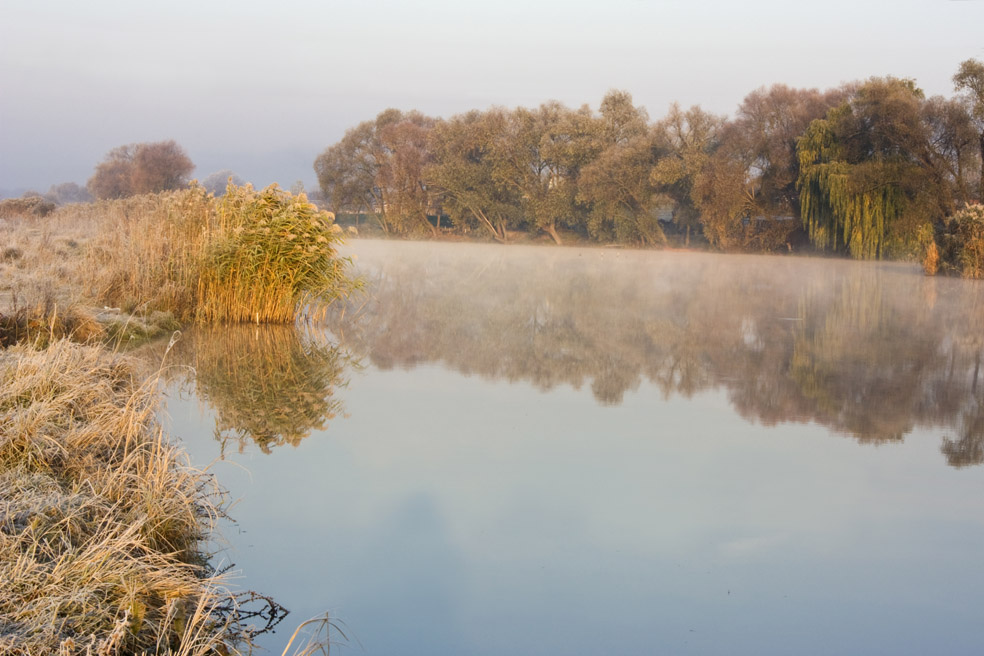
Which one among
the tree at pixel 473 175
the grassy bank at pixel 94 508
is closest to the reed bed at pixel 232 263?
the grassy bank at pixel 94 508

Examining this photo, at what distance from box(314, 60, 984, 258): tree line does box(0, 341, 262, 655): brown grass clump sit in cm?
2034

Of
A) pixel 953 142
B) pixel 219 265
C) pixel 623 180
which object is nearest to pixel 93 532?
pixel 219 265

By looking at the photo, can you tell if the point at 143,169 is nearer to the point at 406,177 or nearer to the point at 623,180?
the point at 406,177

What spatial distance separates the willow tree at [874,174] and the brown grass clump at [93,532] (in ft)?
78.3

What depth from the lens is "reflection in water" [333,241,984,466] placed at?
20.2 feet

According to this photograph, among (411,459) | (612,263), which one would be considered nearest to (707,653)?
(411,459)

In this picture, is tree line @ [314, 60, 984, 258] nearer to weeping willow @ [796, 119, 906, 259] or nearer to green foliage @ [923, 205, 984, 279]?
weeping willow @ [796, 119, 906, 259]

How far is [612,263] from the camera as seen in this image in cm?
2338

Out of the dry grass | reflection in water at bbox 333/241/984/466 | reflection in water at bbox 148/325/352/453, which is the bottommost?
reflection in water at bbox 333/241/984/466

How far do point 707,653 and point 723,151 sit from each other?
28390 mm

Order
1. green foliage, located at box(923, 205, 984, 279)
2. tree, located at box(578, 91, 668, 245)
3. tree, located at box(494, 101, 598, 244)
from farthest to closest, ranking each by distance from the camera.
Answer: tree, located at box(494, 101, 598, 244) → tree, located at box(578, 91, 668, 245) → green foliage, located at box(923, 205, 984, 279)

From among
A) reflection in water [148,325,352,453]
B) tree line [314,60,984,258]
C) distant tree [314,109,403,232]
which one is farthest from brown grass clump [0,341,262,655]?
distant tree [314,109,403,232]

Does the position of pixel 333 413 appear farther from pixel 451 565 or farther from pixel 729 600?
pixel 729 600

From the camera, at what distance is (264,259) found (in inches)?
349
